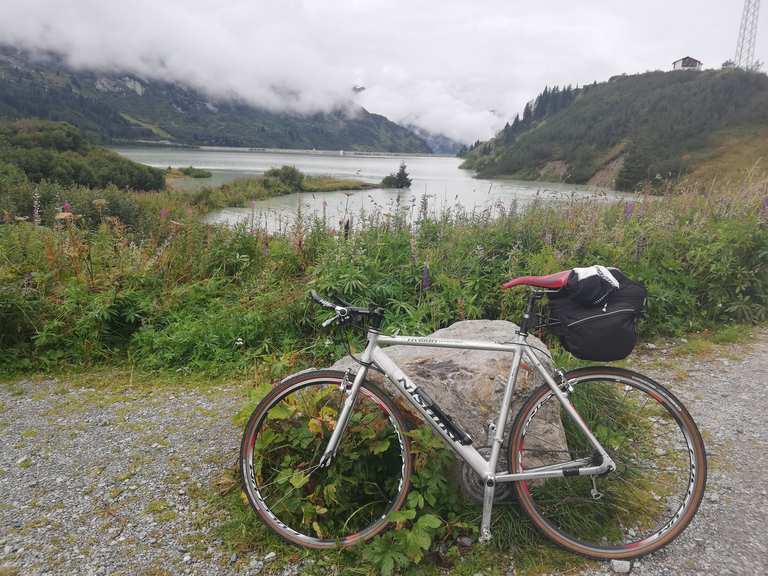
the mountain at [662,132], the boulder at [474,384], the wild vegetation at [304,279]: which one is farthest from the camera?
the mountain at [662,132]

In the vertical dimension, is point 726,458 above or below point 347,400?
below

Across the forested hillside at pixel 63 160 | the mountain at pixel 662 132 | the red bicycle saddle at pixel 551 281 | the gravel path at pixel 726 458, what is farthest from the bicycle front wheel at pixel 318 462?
the mountain at pixel 662 132

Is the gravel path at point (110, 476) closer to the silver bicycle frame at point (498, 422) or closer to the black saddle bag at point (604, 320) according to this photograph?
the silver bicycle frame at point (498, 422)

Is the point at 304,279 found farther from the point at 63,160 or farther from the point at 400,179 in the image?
the point at 63,160

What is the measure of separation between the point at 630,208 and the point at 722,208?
149cm

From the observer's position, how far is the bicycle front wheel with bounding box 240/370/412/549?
2.62 meters

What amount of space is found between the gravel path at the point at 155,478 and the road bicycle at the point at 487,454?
0.86 feet

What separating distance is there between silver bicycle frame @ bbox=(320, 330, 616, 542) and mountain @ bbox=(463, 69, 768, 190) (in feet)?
218

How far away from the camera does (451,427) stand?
2.62 m

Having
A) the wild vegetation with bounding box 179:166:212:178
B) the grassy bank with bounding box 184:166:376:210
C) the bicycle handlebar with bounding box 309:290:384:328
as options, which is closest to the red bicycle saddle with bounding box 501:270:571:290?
the bicycle handlebar with bounding box 309:290:384:328

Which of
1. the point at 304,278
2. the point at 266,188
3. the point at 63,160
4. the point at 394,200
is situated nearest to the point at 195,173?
the point at 266,188

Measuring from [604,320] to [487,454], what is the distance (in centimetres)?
105

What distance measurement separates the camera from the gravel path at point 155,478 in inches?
103

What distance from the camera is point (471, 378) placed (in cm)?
310
